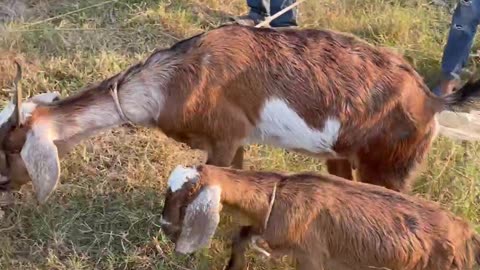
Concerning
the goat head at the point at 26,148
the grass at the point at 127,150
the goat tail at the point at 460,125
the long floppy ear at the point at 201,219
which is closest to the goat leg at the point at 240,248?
the grass at the point at 127,150

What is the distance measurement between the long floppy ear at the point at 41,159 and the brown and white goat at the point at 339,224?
0.55 m

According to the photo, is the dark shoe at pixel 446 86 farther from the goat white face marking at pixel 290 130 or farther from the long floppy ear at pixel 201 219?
the long floppy ear at pixel 201 219

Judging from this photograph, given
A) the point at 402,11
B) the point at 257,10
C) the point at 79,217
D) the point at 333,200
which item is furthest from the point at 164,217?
the point at 402,11

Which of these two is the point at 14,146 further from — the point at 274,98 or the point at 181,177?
the point at 274,98

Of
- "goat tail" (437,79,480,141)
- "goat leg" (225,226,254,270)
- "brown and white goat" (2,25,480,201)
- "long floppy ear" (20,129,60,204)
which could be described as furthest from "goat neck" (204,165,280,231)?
"goat tail" (437,79,480,141)

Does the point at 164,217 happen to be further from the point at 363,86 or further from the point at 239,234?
the point at 363,86

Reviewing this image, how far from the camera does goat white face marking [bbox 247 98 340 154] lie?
371cm

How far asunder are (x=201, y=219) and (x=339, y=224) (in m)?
0.53

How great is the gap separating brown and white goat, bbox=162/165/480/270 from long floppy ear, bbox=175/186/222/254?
0.04 ft

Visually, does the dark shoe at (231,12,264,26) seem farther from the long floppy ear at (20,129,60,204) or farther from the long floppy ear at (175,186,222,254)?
the long floppy ear at (175,186,222,254)

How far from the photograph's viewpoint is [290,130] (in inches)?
148

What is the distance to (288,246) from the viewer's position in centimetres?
332

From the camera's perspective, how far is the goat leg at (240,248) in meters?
3.47

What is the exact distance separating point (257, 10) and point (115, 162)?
5.00 feet
